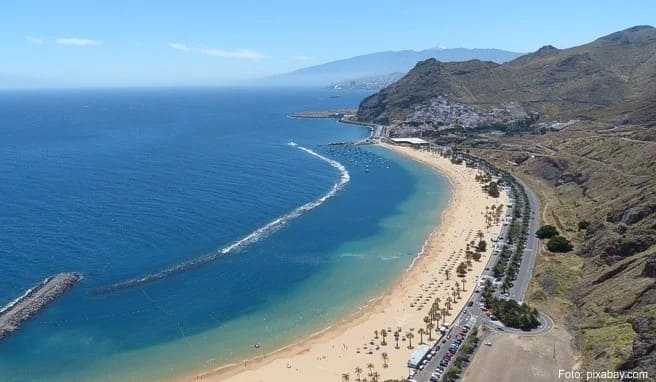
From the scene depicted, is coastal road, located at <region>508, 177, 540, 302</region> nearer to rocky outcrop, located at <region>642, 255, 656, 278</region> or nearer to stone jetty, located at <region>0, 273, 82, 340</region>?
rocky outcrop, located at <region>642, 255, 656, 278</region>

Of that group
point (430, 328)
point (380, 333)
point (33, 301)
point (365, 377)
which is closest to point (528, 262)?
point (430, 328)

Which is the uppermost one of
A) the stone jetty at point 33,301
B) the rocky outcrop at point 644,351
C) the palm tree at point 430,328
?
the rocky outcrop at point 644,351

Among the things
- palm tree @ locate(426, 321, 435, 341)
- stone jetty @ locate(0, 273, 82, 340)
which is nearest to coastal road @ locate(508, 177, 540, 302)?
palm tree @ locate(426, 321, 435, 341)

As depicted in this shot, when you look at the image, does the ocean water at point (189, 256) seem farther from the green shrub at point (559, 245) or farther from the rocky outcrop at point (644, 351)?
the rocky outcrop at point (644, 351)

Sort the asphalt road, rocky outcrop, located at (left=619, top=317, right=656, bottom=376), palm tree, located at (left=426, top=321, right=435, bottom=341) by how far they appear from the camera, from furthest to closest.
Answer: palm tree, located at (left=426, top=321, right=435, bottom=341)
the asphalt road
rocky outcrop, located at (left=619, top=317, right=656, bottom=376)

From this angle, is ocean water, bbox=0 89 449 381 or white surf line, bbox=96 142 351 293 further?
white surf line, bbox=96 142 351 293

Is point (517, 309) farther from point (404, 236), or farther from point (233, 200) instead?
point (233, 200)

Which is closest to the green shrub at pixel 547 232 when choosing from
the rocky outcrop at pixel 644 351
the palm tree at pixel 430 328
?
the palm tree at pixel 430 328
